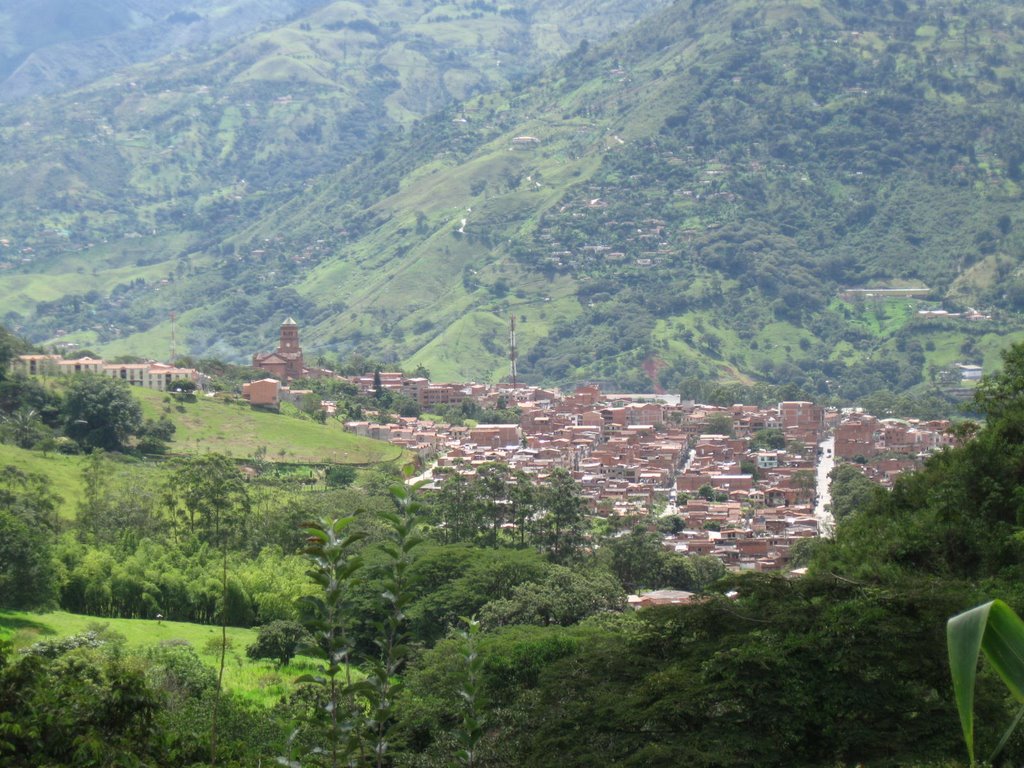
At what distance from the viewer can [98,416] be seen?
55.0 meters

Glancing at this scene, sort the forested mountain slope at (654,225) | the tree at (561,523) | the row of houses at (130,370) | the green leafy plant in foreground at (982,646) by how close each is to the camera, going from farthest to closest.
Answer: the forested mountain slope at (654,225), the row of houses at (130,370), the tree at (561,523), the green leafy plant in foreground at (982,646)

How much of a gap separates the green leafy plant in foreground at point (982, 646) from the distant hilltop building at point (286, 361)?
7909 cm

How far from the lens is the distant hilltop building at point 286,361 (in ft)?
276

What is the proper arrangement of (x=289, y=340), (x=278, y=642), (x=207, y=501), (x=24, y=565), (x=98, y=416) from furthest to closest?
(x=289, y=340) < (x=98, y=416) < (x=207, y=501) < (x=24, y=565) < (x=278, y=642)

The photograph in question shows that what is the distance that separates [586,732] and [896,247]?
392ft

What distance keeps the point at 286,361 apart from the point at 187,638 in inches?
2172

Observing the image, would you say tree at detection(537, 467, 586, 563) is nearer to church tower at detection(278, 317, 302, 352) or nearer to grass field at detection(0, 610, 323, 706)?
grass field at detection(0, 610, 323, 706)

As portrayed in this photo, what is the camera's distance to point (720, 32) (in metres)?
163

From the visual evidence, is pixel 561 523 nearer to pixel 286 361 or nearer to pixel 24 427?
pixel 24 427

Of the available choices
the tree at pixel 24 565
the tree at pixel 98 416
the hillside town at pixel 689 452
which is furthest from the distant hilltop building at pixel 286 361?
the tree at pixel 24 565

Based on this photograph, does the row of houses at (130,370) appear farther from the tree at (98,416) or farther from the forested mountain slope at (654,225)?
the forested mountain slope at (654,225)

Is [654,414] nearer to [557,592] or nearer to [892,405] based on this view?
[892,405]

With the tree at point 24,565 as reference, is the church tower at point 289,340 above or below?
above

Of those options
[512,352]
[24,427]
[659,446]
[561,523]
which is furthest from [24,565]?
[512,352]
